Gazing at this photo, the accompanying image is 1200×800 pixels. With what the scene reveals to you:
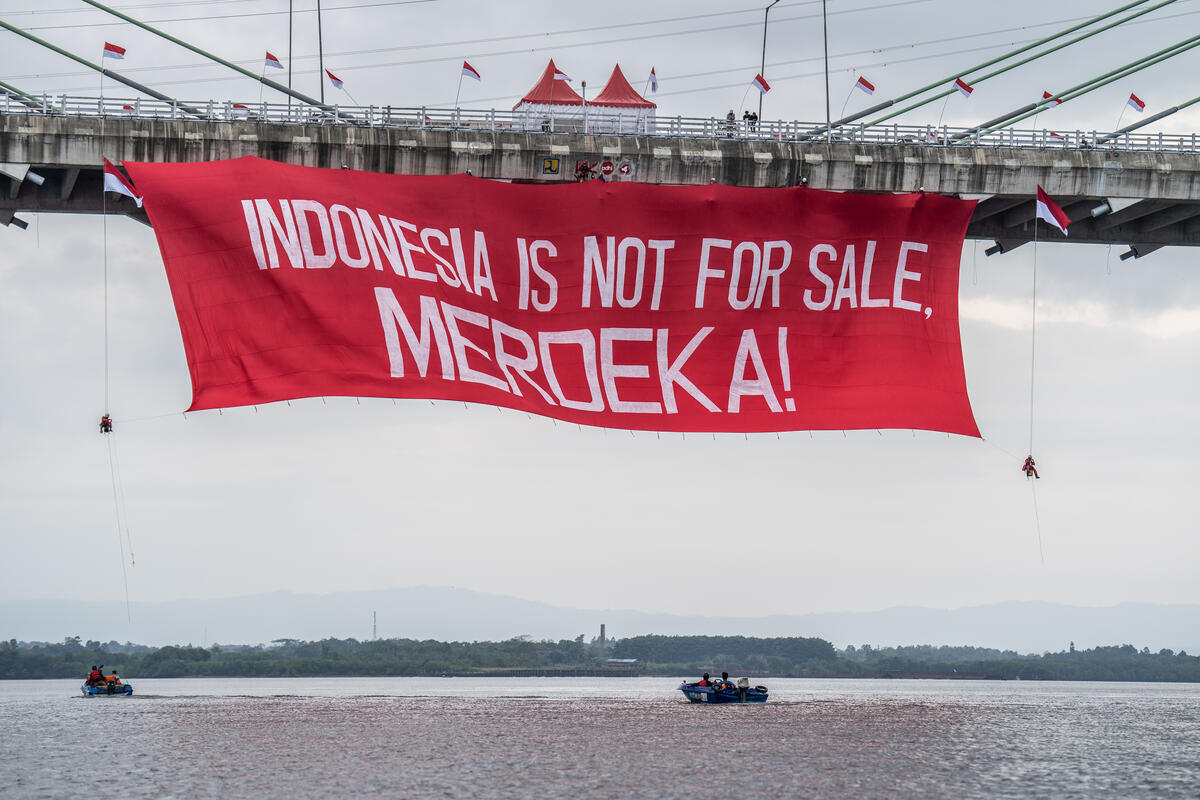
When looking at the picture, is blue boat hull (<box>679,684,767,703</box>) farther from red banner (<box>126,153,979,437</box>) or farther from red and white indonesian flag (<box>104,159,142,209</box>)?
red and white indonesian flag (<box>104,159,142,209</box>)

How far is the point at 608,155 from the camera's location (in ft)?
169

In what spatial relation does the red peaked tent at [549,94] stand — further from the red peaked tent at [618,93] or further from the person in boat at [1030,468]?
the person in boat at [1030,468]

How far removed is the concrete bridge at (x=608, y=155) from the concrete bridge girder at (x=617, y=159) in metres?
0.04

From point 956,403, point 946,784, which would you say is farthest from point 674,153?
point 946,784

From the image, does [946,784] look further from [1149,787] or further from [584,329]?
[584,329]

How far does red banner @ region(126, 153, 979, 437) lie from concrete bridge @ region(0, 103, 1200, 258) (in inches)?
200

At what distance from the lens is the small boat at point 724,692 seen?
8088 cm

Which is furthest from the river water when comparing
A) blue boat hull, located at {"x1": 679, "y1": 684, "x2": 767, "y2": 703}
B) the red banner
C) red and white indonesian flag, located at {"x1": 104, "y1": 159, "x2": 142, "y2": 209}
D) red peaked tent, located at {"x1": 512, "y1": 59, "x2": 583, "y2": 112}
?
red peaked tent, located at {"x1": 512, "y1": 59, "x2": 583, "y2": 112}

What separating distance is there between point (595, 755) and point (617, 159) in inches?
859

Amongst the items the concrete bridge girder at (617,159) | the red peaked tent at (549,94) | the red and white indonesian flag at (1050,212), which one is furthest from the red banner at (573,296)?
the red peaked tent at (549,94)

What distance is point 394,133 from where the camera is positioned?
167ft

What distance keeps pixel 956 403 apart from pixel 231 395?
24014 millimetres

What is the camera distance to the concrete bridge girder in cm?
4944

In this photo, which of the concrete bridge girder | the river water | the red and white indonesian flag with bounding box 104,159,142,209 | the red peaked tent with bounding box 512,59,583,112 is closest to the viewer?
the river water
